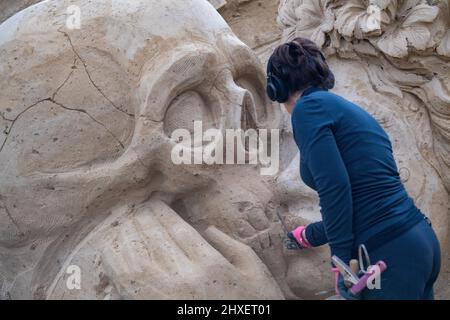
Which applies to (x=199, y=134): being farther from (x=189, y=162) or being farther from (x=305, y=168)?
(x=305, y=168)

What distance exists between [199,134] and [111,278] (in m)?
0.55

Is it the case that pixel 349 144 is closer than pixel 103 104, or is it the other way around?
pixel 349 144

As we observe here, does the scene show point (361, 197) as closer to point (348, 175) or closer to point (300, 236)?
point (348, 175)

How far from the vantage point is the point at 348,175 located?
1.71 metres

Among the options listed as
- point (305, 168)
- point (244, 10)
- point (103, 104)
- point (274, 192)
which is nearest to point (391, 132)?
point (274, 192)

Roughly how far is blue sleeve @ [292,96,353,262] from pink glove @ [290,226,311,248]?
0.33 meters

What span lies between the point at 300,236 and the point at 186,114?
54 centimetres

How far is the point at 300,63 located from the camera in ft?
5.93

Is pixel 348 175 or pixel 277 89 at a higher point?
pixel 277 89

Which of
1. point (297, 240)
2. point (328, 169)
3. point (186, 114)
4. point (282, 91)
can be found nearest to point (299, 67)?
point (282, 91)

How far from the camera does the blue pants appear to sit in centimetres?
171
